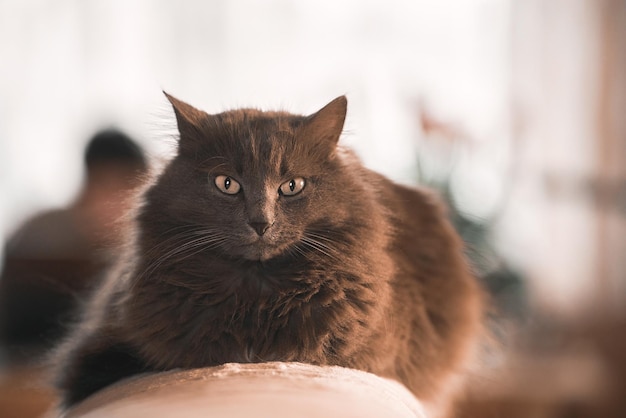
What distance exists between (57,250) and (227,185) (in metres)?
1.96

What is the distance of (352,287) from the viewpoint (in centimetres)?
127

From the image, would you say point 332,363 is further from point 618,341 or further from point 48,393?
point 618,341

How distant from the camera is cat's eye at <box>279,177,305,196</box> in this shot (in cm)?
123

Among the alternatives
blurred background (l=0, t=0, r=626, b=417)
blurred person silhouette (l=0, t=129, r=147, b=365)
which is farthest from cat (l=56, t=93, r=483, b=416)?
blurred background (l=0, t=0, r=626, b=417)

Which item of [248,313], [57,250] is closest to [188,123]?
[248,313]

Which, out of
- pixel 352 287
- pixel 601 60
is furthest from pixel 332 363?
pixel 601 60

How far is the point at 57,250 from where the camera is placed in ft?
9.62

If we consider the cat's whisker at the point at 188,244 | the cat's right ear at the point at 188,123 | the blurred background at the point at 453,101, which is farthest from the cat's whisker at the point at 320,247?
the blurred background at the point at 453,101

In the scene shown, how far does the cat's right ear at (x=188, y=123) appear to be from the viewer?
4.18 ft

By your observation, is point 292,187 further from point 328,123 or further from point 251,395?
point 251,395

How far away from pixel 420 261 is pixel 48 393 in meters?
0.84

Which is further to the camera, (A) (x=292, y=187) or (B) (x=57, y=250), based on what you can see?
(B) (x=57, y=250)

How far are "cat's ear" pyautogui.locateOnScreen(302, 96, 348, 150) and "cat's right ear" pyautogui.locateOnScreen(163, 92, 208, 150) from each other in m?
0.19

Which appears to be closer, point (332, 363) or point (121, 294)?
point (332, 363)
